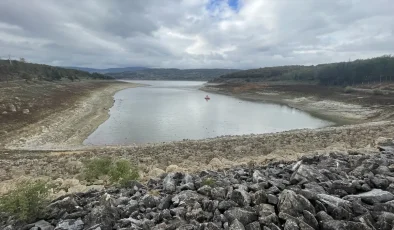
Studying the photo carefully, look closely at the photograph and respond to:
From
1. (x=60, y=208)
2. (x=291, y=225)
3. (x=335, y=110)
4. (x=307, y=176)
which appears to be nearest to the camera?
(x=291, y=225)

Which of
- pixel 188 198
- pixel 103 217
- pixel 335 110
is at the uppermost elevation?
pixel 188 198

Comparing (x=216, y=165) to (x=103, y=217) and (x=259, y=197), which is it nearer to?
(x=259, y=197)

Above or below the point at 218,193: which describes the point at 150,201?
below

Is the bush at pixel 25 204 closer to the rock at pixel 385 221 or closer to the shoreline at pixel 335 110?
the rock at pixel 385 221

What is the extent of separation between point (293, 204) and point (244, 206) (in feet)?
3.01

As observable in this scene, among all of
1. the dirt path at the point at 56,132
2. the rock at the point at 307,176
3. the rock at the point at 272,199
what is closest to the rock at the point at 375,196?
the rock at the point at 307,176

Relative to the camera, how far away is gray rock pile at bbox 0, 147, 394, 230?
4.84 meters

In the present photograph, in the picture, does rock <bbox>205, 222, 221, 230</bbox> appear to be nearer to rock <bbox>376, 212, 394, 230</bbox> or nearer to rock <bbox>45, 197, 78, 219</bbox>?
rock <bbox>376, 212, 394, 230</bbox>

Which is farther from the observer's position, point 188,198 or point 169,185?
point 169,185

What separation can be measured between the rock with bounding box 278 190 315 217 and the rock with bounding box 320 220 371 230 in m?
0.40

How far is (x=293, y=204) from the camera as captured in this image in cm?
513

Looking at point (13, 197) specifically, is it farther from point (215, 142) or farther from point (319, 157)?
point (215, 142)

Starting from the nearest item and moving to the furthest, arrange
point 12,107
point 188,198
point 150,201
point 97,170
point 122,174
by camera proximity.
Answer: point 188,198 < point 150,201 < point 122,174 < point 97,170 < point 12,107

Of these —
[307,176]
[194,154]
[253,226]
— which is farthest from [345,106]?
[253,226]
